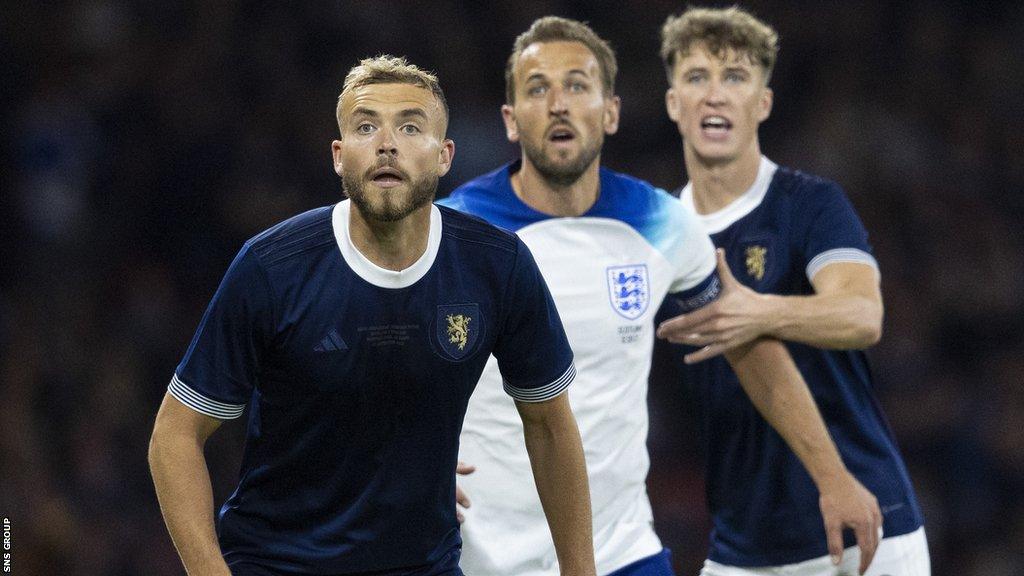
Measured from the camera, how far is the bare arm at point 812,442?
4.09 metres

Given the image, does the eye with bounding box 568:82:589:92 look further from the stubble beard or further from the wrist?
the stubble beard

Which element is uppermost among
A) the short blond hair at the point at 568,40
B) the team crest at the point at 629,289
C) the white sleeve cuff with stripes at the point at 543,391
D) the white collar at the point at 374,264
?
the short blond hair at the point at 568,40

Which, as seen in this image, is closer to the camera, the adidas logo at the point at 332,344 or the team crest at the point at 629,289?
the adidas logo at the point at 332,344

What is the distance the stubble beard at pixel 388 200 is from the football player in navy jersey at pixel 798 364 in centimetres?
151

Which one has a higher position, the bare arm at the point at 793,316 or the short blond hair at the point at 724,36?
the short blond hair at the point at 724,36

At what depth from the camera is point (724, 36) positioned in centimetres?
477

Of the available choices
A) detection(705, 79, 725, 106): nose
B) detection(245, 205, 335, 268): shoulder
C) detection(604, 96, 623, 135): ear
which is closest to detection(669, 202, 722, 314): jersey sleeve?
detection(604, 96, 623, 135): ear

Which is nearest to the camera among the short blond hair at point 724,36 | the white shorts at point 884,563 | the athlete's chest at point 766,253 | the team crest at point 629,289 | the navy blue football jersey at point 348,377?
the navy blue football jersey at point 348,377

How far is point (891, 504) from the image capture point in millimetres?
4383

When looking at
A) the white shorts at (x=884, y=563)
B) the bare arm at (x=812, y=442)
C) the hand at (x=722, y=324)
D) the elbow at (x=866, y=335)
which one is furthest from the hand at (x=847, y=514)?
the hand at (x=722, y=324)

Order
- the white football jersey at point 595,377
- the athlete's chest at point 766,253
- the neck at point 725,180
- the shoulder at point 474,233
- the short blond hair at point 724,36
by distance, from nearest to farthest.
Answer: the shoulder at point 474,233, the white football jersey at point 595,377, the athlete's chest at point 766,253, the neck at point 725,180, the short blond hair at point 724,36

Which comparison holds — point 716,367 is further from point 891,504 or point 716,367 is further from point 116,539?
point 116,539

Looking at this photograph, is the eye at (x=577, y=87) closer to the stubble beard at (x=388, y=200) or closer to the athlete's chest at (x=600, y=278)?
the athlete's chest at (x=600, y=278)

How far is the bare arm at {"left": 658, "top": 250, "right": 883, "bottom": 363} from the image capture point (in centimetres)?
405
